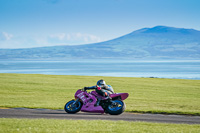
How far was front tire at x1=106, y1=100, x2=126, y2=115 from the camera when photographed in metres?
15.3

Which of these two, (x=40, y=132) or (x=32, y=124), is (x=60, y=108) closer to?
(x=32, y=124)

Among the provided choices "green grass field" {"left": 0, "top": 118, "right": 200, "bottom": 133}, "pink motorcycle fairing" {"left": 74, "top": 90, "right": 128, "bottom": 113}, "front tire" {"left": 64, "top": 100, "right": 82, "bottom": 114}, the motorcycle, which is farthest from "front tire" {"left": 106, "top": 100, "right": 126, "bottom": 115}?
"green grass field" {"left": 0, "top": 118, "right": 200, "bottom": 133}

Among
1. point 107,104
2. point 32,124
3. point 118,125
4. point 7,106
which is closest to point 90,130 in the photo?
point 118,125

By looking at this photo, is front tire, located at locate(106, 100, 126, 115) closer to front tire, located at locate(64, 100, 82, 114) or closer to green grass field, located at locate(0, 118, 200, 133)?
front tire, located at locate(64, 100, 82, 114)

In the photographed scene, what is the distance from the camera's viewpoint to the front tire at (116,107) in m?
15.3

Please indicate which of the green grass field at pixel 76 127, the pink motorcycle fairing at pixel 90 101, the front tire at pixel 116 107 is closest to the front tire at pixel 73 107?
the pink motorcycle fairing at pixel 90 101

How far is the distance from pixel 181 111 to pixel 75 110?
670 centimetres

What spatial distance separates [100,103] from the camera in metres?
15.7

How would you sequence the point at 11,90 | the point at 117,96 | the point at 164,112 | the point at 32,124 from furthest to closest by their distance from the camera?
the point at 11,90 < the point at 164,112 < the point at 117,96 < the point at 32,124

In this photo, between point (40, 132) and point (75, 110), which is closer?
point (40, 132)

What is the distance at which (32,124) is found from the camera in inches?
466

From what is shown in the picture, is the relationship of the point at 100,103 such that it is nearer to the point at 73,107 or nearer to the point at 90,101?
the point at 90,101

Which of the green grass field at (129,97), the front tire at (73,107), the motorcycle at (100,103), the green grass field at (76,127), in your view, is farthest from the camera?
the green grass field at (129,97)

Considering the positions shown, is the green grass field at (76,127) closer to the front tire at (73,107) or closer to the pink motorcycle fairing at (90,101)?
the pink motorcycle fairing at (90,101)
